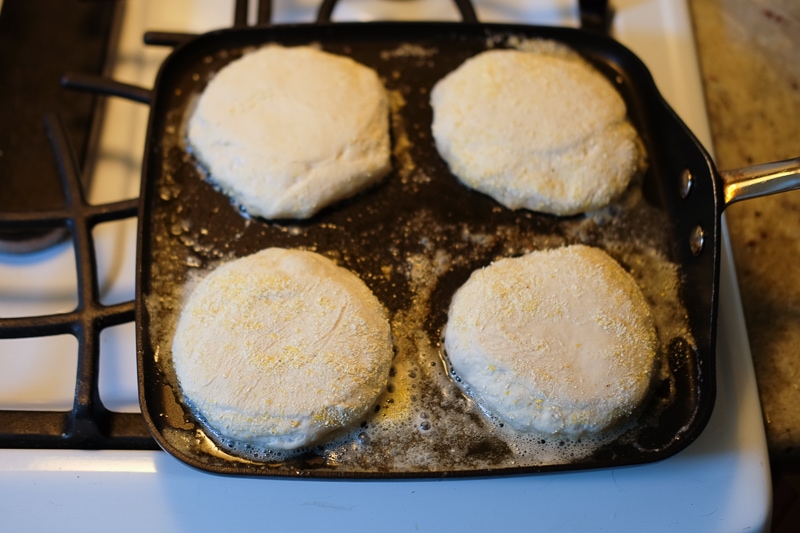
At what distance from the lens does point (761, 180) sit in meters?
0.82

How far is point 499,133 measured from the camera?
0.98m

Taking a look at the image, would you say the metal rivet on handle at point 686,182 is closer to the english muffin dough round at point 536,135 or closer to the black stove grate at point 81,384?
the english muffin dough round at point 536,135

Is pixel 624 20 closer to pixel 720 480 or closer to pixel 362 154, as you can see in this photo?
pixel 362 154

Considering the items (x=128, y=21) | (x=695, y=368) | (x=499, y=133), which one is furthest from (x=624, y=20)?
(x=128, y=21)

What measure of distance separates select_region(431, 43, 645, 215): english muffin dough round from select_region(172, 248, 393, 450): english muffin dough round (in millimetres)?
277

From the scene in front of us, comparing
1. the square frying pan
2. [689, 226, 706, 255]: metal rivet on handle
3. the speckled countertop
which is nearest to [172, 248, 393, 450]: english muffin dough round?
the square frying pan

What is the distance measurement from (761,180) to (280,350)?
2.14 ft

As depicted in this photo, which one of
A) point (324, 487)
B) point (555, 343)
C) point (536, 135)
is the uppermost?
point (536, 135)

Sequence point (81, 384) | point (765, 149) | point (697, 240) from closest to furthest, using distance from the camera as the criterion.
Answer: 1. point (81, 384)
2. point (697, 240)
3. point (765, 149)

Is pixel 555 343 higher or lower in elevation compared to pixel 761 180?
lower

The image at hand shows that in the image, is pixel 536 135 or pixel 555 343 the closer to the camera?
pixel 555 343

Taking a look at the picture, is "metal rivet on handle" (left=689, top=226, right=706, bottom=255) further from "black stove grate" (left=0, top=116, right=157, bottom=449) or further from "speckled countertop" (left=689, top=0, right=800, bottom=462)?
"black stove grate" (left=0, top=116, right=157, bottom=449)

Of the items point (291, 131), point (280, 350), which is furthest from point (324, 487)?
point (291, 131)

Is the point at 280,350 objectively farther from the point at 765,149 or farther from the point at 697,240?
the point at 765,149
